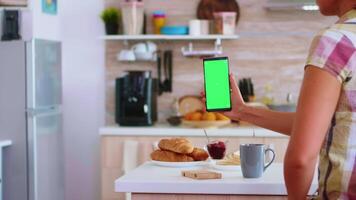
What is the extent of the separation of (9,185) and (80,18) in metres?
1.41

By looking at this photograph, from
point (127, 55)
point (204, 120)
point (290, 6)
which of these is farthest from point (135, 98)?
point (290, 6)

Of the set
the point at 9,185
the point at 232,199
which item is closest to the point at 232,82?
the point at 232,199

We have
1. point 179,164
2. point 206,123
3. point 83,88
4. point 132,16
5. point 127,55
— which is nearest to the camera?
point 179,164

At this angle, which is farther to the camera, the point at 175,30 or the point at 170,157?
the point at 175,30

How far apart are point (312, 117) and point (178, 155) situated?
3.65 ft

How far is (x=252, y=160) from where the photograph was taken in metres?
1.93

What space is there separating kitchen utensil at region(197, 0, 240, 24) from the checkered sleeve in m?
3.37

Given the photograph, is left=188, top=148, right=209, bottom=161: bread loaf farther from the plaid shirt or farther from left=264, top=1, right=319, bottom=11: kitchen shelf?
left=264, top=1, right=319, bottom=11: kitchen shelf

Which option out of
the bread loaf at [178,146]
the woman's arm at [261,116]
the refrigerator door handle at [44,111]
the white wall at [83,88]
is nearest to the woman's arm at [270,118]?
the woman's arm at [261,116]

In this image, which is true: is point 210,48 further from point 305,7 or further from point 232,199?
point 232,199

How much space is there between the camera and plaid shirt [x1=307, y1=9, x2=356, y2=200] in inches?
46.4

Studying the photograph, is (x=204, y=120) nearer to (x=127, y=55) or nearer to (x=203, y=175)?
(x=127, y=55)

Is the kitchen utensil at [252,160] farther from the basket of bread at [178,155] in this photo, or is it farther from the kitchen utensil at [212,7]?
the kitchen utensil at [212,7]

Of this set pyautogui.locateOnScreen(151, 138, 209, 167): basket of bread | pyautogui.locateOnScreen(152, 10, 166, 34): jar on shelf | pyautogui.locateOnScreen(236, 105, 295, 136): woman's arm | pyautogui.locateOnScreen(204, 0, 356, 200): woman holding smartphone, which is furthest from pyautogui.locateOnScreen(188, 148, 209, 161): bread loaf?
pyautogui.locateOnScreen(152, 10, 166, 34): jar on shelf
